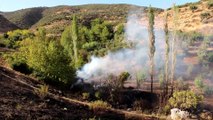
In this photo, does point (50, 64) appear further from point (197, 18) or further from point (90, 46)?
point (197, 18)

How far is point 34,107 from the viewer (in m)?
23.5

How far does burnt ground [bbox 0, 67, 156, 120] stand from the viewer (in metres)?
21.9

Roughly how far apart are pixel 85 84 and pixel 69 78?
5340mm

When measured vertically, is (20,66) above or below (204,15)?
above

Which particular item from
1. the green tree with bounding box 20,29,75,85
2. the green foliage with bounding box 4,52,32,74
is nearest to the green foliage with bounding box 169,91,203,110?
the green tree with bounding box 20,29,75,85

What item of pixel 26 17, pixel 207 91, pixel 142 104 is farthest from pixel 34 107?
pixel 26 17

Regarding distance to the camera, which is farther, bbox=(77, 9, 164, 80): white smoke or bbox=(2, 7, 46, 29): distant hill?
bbox=(2, 7, 46, 29): distant hill

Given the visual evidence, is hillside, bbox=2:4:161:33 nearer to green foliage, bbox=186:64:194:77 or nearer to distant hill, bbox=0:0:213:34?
distant hill, bbox=0:0:213:34

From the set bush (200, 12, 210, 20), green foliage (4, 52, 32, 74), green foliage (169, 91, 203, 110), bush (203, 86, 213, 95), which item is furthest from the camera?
bush (200, 12, 210, 20)

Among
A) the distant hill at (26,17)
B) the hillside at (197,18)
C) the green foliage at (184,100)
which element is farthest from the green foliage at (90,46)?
the distant hill at (26,17)

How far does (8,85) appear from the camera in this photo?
27203 mm

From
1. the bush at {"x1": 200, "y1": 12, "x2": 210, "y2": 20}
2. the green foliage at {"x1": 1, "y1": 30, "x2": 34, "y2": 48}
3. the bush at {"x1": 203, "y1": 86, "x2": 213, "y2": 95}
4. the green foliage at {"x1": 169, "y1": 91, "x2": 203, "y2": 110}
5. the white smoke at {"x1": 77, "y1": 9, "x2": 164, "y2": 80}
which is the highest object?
the bush at {"x1": 200, "y1": 12, "x2": 210, "y2": 20}

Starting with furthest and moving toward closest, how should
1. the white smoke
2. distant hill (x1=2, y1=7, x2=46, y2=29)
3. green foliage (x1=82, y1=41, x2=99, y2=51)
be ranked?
distant hill (x1=2, y1=7, x2=46, y2=29) → green foliage (x1=82, y1=41, x2=99, y2=51) → the white smoke

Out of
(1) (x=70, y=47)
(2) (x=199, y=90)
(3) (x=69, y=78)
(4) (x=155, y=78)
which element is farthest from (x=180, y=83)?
(1) (x=70, y=47)
